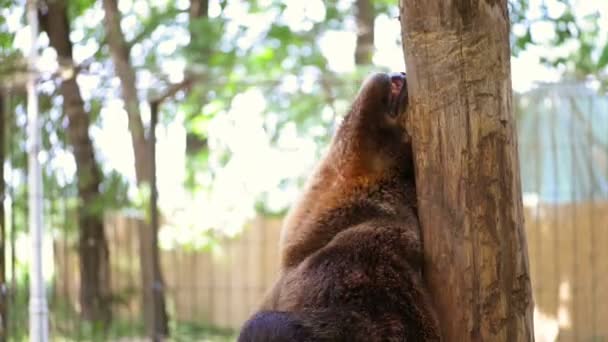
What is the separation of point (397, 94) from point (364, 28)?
19.1ft

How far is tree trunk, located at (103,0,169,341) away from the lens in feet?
20.9

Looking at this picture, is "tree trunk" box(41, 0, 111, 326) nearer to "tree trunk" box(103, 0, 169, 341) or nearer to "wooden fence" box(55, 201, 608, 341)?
"wooden fence" box(55, 201, 608, 341)

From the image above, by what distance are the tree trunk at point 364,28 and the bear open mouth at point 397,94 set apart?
545 cm

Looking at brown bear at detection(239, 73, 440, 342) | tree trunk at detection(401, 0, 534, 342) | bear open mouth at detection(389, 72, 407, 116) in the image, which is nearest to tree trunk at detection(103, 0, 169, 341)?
brown bear at detection(239, 73, 440, 342)

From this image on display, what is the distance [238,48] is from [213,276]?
2.07 m

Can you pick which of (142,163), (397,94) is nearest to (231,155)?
(142,163)

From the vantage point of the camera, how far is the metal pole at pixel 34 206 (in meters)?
5.65

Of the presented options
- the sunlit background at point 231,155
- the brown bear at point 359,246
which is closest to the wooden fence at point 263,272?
the sunlit background at point 231,155

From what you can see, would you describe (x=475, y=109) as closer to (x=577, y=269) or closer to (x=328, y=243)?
(x=328, y=243)

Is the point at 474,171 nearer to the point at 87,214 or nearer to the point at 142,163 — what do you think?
the point at 87,214

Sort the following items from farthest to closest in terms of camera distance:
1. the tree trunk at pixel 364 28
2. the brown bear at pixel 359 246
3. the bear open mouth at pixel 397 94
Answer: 1. the tree trunk at pixel 364 28
2. the bear open mouth at pixel 397 94
3. the brown bear at pixel 359 246

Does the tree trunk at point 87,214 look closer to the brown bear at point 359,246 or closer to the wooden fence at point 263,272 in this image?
the wooden fence at point 263,272

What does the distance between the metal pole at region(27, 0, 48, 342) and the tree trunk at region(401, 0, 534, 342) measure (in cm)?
403

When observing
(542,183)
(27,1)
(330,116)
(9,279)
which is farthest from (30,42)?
(542,183)
